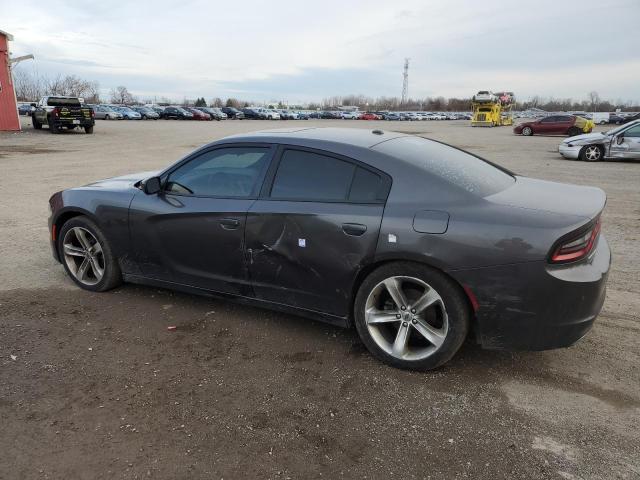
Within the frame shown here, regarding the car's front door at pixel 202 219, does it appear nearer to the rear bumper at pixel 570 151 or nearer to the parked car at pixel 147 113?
the rear bumper at pixel 570 151

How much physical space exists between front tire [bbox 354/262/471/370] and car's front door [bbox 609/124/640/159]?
15316 millimetres

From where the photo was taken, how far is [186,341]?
3689 millimetres

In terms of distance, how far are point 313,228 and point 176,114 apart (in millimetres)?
60959

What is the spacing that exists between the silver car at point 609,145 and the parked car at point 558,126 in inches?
642

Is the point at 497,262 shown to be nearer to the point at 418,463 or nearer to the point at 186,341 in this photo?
the point at 418,463

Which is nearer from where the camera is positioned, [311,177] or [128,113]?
[311,177]

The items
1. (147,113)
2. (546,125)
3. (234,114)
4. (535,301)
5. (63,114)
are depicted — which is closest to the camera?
(535,301)

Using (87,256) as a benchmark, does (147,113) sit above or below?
above

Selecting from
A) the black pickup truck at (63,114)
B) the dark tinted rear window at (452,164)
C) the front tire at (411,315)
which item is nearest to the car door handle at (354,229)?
the front tire at (411,315)

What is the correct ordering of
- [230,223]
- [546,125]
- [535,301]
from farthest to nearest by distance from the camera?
[546,125] → [230,223] → [535,301]

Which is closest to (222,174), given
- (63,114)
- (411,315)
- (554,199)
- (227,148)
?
(227,148)

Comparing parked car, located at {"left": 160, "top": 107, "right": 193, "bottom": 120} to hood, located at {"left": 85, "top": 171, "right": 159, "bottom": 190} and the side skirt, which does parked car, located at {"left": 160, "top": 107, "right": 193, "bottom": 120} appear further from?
the side skirt

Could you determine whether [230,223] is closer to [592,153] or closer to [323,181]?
[323,181]

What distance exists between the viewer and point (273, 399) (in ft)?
9.81
